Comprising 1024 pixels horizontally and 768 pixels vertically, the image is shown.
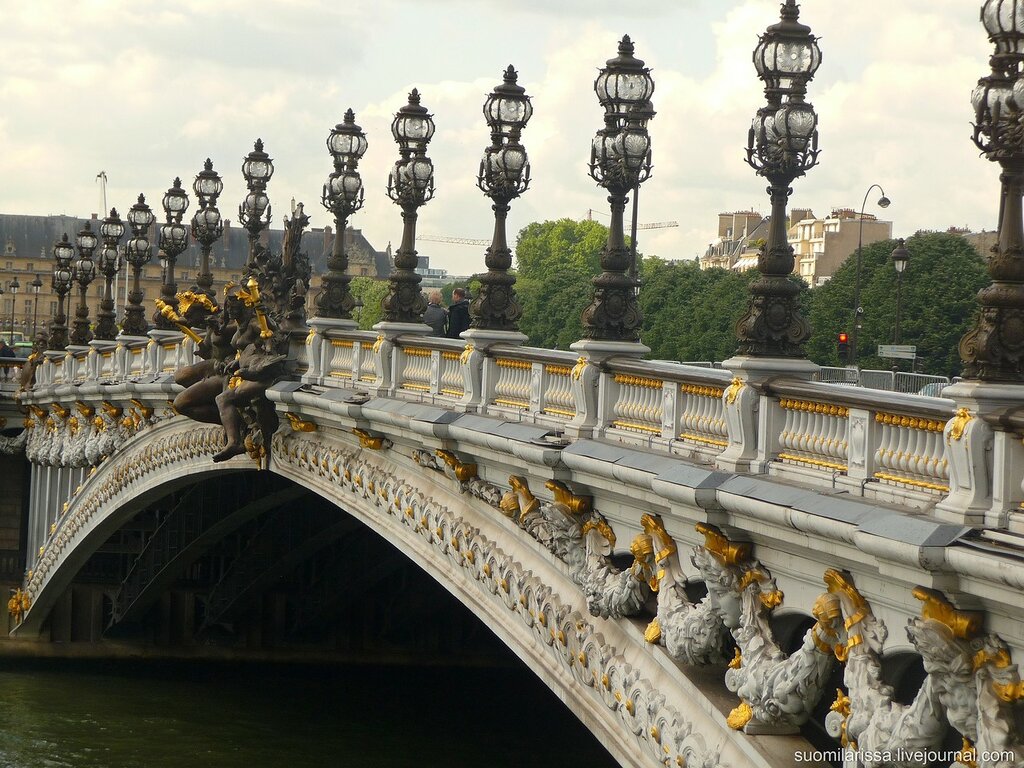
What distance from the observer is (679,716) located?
15.1m

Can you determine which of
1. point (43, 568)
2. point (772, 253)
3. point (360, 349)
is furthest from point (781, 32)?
point (43, 568)

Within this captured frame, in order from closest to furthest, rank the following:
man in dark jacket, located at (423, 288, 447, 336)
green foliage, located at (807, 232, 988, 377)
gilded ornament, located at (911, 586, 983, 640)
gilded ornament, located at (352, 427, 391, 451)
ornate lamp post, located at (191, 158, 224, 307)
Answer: gilded ornament, located at (911, 586, 983, 640) → gilded ornament, located at (352, 427, 391, 451) → man in dark jacket, located at (423, 288, 447, 336) → ornate lamp post, located at (191, 158, 224, 307) → green foliage, located at (807, 232, 988, 377)

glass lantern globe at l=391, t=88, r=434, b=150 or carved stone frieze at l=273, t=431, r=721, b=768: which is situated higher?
glass lantern globe at l=391, t=88, r=434, b=150

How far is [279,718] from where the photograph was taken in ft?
131

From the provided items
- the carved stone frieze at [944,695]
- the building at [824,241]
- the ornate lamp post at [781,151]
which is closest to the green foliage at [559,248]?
the building at [824,241]

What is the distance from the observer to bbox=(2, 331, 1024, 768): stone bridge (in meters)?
10.8

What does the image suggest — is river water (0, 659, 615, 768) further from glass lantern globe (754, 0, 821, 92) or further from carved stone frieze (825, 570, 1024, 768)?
carved stone frieze (825, 570, 1024, 768)

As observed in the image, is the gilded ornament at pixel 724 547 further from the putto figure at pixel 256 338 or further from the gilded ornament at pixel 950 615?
the putto figure at pixel 256 338

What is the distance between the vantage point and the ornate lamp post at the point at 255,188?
31.3 m

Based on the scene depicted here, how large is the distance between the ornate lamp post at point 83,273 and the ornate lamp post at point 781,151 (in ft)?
110

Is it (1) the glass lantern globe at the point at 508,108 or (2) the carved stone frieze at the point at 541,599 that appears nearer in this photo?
(2) the carved stone frieze at the point at 541,599

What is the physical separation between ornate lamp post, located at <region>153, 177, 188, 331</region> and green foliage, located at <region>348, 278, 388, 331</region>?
27.2 meters

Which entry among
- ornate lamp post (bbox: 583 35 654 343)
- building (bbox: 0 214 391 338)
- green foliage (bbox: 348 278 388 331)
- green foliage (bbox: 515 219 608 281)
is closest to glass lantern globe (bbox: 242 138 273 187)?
ornate lamp post (bbox: 583 35 654 343)

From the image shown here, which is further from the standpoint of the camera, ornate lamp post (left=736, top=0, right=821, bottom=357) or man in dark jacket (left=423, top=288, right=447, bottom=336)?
man in dark jacket (left=423, top=288, right=447, bottom=336)
